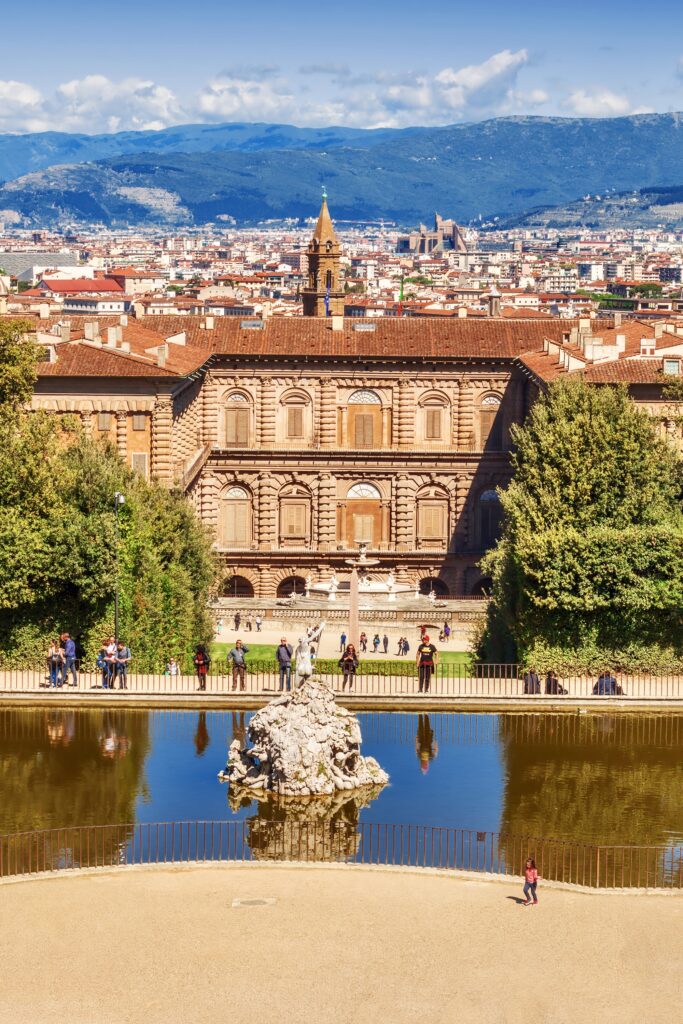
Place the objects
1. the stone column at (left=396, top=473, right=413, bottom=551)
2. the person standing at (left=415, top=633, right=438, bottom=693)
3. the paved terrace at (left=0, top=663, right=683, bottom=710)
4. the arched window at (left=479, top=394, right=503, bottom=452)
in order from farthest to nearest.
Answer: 1. the stone column at (left=396, top=473, right=413, bottom=551)
2. the arched window at (left=479, top=394, right=503, bottom=452)
3. the person standing at (left=415, top=633, right=438, bottom=693)
4. the paved terrace at (left=0, top=663, right=683, bottom=710)

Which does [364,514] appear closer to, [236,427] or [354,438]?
[354,438]

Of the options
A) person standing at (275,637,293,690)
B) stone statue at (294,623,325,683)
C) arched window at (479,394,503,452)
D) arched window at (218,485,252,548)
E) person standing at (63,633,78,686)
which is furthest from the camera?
arched window at (218,485,252,548)

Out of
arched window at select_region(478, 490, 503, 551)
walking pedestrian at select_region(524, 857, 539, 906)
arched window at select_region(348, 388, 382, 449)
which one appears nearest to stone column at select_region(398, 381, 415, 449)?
arched window at select_region(348, 388, 382, 449)

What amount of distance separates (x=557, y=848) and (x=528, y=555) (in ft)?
62.0

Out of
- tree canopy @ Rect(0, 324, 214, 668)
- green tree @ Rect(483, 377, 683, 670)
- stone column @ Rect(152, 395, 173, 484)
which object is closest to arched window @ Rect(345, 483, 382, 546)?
stone column @ Rect(152, 395, 173, 484)

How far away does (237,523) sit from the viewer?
89000 millimetres

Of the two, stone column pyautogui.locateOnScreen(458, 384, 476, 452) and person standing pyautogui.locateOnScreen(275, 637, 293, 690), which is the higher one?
stone column pyautogui.locateOnScreen(458, 384, 476, 452)

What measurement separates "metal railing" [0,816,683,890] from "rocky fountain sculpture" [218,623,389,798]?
180 cm

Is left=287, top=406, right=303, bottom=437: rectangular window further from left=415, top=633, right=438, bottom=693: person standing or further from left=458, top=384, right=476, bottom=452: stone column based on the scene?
left=415, top=633, right=438, bottom=693: person standing

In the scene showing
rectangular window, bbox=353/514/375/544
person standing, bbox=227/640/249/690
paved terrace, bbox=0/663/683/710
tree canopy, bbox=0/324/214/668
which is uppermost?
rectangular window, bbox=353/514/375/544

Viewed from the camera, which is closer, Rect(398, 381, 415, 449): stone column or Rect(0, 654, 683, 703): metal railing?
Rect(0, 654, 683, 703): metal railing

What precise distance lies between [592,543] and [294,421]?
36.0m

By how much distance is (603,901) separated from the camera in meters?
33.8

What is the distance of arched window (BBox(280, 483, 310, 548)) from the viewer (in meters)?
89.4
